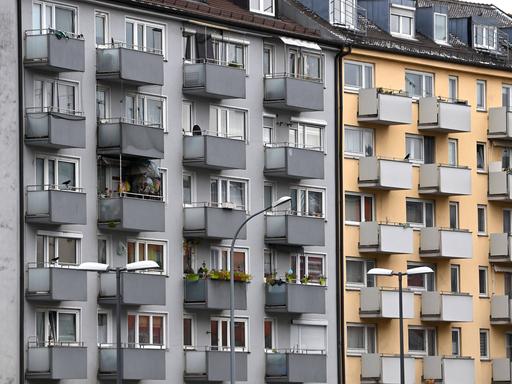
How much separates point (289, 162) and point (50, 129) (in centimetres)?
1312

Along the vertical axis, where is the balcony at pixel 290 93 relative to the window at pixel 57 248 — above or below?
above

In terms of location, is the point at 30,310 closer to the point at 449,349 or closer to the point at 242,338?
the point at 242,338

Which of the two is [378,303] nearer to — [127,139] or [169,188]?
[169,188]

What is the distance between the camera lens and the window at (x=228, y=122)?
83.3 meters

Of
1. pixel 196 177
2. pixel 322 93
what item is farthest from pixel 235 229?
pixel 322 93

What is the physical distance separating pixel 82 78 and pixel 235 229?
9.05 meters

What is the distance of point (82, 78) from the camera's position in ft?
254

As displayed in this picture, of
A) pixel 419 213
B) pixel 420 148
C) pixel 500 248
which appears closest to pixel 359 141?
pixel 420 148

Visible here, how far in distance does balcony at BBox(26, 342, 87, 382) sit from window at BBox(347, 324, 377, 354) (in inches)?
660

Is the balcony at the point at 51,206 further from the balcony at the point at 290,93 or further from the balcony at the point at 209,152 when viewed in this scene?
the balcony at the point at 290,93

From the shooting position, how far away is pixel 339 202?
291 ft

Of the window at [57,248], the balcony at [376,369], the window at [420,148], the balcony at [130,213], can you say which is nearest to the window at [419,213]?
the window at [420,148]

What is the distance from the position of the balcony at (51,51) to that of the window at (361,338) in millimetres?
19030

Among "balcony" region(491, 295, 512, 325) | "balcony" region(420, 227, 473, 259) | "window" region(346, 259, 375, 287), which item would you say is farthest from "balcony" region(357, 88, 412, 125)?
"balcony" region(491, 295, 512, 325)
